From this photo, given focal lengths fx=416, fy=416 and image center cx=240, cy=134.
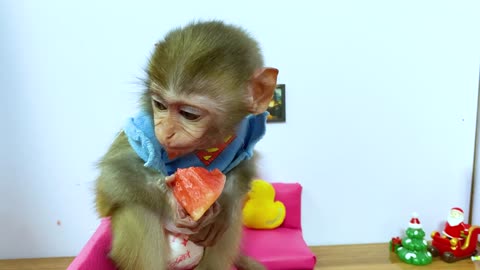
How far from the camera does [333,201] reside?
4.81 feet

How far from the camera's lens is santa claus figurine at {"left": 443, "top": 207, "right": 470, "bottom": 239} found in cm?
137

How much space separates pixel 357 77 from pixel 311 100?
0.55 ft

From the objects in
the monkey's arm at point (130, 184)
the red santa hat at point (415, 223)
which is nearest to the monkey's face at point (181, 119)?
the monkey's arm at point (130, 184)

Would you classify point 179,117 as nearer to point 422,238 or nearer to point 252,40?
point 252,40

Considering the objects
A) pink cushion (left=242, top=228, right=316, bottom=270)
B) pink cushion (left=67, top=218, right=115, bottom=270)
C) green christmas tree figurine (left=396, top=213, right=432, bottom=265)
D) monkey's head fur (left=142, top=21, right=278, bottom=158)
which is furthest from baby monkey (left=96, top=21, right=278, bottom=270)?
green christmas tree figurine (left=396, top=213, right=432, bottom=265)

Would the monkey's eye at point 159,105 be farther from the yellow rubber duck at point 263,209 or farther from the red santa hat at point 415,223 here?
the red santa hat at point 415,223

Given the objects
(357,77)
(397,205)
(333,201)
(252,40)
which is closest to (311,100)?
(357,77)

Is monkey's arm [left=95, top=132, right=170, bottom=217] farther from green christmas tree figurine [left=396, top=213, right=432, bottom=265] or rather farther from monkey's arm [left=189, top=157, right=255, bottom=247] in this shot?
green christmas tree figurine [left=396, top=213, right=432, bottom=265]

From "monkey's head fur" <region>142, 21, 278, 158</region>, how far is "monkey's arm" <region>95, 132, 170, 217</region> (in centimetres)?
14

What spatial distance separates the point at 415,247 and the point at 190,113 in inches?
40.0

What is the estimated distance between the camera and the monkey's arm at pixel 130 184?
2.53 feet

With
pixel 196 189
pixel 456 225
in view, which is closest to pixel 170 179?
pixel 196 189

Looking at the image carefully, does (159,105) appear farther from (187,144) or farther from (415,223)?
(415,223)

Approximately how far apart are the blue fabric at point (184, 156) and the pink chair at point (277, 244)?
30 cm
